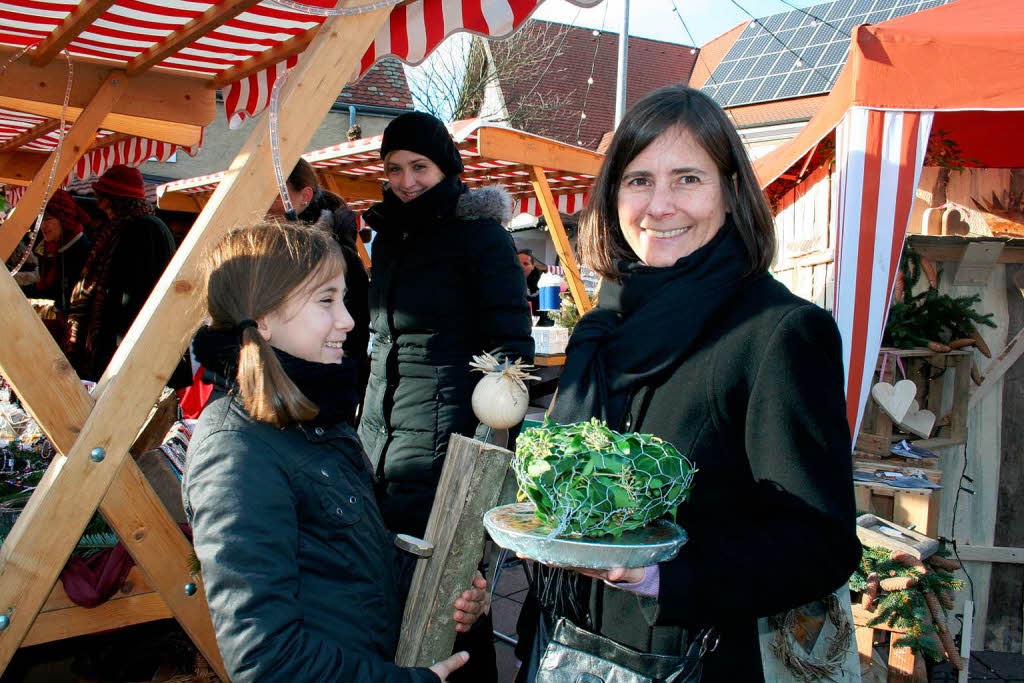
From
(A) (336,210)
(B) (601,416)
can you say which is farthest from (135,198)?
(B) (601,416)

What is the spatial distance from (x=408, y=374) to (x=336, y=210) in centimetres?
127

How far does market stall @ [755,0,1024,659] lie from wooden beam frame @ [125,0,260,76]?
2.67 m

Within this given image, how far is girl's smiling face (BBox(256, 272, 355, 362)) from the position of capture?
1.56 metres

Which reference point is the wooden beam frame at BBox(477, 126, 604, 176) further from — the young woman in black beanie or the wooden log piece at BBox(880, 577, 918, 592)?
the wooden log piece at BBox(880, 577, 918, 592)

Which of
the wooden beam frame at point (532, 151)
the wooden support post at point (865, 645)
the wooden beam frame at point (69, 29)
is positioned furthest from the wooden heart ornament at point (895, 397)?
the wooden beam frame at point (69, 29)

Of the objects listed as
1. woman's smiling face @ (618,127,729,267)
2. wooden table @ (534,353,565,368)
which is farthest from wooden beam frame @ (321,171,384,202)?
woman's smiling face @ (618,127,729,267)

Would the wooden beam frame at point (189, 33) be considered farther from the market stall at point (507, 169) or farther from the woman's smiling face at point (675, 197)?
the market stall at point (507, 169)

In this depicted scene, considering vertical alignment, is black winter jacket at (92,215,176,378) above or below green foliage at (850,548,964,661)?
above

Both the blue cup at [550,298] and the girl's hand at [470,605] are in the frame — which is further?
the blue cup at [550,298]

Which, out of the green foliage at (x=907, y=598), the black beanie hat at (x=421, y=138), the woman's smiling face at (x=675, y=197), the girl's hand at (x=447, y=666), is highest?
the black beanie hat at (x=421, y=138)

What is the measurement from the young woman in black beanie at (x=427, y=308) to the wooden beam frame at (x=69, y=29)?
1242 millimetres

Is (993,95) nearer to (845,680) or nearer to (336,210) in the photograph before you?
(845,680)

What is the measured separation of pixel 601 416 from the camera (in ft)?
4.52

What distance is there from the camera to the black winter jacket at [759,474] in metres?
1.14
